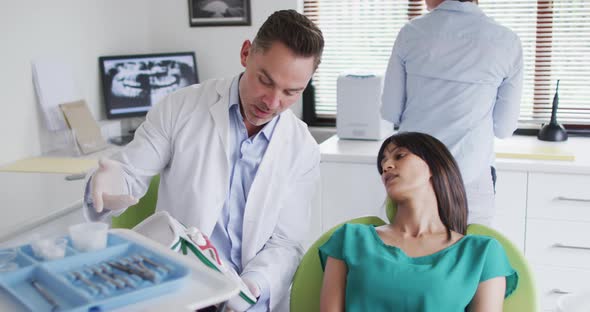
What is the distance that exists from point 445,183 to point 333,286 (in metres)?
0.37

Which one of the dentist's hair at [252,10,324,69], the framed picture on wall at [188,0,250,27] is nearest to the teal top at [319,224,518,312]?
the dentist's hair at [252,10,324,69]

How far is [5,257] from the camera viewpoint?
3.55ft

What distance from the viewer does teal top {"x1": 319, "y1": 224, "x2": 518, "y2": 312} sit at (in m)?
1.43

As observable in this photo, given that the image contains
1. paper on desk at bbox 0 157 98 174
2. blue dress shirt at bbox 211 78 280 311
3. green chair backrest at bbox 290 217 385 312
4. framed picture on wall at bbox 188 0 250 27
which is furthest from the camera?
framed picture on wall at bbox 188 0 250 27

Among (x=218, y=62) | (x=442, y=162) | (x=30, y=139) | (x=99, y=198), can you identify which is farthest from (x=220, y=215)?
(x=218, y=62)

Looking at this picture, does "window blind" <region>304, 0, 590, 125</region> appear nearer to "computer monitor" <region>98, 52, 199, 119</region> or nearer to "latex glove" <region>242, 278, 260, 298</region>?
"computer monitor" <region>98, 52, 199, 119</region>

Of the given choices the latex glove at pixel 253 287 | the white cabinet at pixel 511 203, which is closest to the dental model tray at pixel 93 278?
the latex glove at pixel 253 287

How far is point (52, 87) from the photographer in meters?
2.87

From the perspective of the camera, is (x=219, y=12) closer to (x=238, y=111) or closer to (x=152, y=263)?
(x=238, y=111)

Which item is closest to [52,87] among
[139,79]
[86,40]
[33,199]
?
[86,40]

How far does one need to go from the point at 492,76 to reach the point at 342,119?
3.30 feet

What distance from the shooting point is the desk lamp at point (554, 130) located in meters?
3.05

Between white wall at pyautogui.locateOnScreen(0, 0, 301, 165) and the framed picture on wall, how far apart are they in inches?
1.3

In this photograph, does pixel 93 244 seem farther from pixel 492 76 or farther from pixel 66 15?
pixel 66 15
